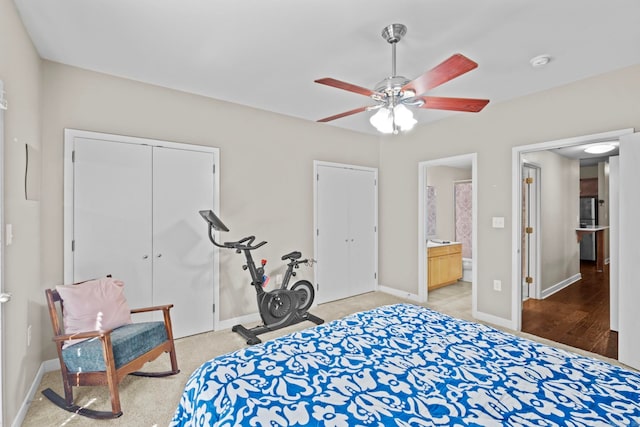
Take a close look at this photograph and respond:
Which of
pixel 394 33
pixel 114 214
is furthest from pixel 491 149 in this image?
pixel 114 214

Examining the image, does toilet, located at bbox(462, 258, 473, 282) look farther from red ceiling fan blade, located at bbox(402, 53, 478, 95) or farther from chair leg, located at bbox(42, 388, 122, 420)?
chair leg, located at bbox(42, 388, 122, 420)

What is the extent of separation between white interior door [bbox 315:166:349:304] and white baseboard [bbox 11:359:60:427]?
9.22 feet

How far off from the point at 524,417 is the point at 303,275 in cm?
329

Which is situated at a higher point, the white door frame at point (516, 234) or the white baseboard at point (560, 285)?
the white door frame at point (516, 234)

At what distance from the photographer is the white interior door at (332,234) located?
4.45m

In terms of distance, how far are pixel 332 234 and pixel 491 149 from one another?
2.26 meters

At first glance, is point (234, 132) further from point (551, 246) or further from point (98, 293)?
point (551, 246)

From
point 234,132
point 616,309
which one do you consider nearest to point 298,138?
point 234,132

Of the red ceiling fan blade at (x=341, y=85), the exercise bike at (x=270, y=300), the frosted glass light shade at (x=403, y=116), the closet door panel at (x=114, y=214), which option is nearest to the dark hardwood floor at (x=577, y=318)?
the exercise bike at (x=270, y=300)

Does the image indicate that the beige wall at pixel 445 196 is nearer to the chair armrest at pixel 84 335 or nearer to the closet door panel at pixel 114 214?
the closet door panel at pixel 114 214

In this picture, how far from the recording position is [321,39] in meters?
2.34

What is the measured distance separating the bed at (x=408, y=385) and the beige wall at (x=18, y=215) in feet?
4.17

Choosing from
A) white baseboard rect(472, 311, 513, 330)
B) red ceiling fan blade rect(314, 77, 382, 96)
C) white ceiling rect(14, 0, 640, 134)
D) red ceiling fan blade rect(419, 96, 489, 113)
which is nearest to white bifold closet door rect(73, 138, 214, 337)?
white ceiling rect(14, 0, 640, 134)

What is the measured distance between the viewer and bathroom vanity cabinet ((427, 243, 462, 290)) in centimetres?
504
